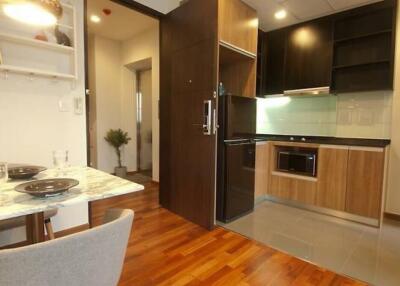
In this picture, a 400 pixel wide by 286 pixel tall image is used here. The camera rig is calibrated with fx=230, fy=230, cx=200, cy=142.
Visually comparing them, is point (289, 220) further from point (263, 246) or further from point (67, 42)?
point (67, 42)

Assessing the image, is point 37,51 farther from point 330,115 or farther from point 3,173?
point 330,115

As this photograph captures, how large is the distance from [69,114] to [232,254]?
1924 mm

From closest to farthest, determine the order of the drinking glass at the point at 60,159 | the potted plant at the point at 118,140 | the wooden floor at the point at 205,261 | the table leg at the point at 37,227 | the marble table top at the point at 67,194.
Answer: the marble table top at the point at 67,194 → the table leg at the point at 37,227 → the drinking glass at the point at 60,159 → the wooden floor at the point at 205,261 → the potted plant at the point at 118,140

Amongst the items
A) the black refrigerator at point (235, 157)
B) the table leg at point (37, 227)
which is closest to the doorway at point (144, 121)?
the black refrigerator at point (235, 157)

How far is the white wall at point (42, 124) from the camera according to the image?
1818 millimetres

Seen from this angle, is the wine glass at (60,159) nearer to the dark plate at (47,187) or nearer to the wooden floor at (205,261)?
the dark plate at (47,187)

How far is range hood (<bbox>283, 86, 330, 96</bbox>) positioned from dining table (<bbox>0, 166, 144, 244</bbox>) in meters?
2.69

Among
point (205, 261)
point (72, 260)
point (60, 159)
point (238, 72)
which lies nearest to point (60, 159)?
point (60, 159)

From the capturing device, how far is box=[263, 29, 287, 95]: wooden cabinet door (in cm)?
333

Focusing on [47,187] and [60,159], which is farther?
[60,159]

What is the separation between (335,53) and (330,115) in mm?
802

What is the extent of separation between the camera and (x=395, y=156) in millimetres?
2635

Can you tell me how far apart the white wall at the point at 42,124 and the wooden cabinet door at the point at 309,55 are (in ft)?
8.65

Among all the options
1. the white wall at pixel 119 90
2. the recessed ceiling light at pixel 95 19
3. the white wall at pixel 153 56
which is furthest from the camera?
the white wall at pixel 119 90
